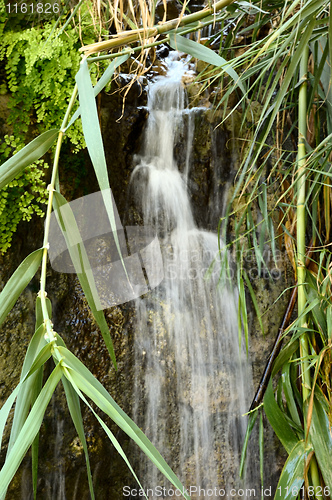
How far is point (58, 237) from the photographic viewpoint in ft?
→ 7.81

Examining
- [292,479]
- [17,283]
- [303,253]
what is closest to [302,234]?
→ [303,253]

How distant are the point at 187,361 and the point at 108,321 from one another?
597 millimetres

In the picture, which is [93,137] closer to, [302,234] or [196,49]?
[196,49]

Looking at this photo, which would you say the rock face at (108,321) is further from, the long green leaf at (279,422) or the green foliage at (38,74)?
the long green leaf at (279,422)

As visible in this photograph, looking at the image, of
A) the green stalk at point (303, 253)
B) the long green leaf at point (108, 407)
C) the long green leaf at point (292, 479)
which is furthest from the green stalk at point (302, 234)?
the long green leaf at point (108, 407)

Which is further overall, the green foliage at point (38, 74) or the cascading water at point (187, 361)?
the cascading water at point (187, 361)

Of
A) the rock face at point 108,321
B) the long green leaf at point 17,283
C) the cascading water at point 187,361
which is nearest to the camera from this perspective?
the long green leaf at point 17,283

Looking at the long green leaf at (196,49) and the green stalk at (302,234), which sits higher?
the long green leaf at (196,49)

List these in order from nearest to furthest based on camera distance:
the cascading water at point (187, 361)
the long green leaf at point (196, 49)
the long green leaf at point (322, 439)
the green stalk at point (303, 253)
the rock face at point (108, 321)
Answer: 1. the long green leaf at point (196, 49)
2. the long green leaf at point (322, 439)
3. the green stalk at point (303, 253)
4. the rock face at point (108, 321)
5. the cascading water at point (187, 361)

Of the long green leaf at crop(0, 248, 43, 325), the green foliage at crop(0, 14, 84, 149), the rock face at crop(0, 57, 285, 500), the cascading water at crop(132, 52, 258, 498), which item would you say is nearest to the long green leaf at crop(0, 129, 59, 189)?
the long green leaf at crop(0, 248, 43, 325)

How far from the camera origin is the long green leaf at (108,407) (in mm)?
516

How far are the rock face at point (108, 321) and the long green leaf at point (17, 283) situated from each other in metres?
1.52

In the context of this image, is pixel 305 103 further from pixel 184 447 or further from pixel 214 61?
pixel 184 447

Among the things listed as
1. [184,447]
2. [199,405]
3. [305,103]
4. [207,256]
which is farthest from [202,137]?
[184,447]
